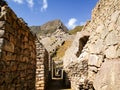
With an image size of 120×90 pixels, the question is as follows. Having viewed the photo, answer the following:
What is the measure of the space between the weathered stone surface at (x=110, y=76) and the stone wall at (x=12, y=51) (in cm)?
202

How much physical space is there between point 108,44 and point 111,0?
2298 mm

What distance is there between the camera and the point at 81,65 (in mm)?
11242

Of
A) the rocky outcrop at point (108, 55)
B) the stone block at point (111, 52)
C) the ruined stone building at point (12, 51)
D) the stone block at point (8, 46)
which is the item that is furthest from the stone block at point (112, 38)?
the stone block at point (8, 46)

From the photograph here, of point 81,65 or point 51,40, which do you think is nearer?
point 81,65

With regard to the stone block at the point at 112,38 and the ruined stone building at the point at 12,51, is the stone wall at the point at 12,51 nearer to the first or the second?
the ruined stone building at the point at 12,51

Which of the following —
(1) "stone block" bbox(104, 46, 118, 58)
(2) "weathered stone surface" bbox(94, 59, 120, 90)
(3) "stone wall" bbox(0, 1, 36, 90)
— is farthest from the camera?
(1) "stone block" bbox(104, 46, 118, 58)

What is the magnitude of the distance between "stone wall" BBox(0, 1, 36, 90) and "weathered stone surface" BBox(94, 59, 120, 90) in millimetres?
2023

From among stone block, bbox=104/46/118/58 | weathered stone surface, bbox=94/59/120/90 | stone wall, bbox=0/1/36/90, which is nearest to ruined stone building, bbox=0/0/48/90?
stone wall, bbox=0/1/36/90

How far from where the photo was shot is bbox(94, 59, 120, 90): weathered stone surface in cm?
552

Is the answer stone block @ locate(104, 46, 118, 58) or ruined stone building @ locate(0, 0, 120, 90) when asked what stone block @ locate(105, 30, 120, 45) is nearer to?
ruined stone building @ locate(0, 0, 120, 90)

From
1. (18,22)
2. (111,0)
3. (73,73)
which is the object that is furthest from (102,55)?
(73,73)

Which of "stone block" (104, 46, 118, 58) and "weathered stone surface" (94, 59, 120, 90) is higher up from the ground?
"stone block" (104, 46, 118, 58)

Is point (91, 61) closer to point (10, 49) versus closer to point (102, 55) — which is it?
point (102, 55)

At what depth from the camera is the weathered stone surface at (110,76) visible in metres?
5.52
